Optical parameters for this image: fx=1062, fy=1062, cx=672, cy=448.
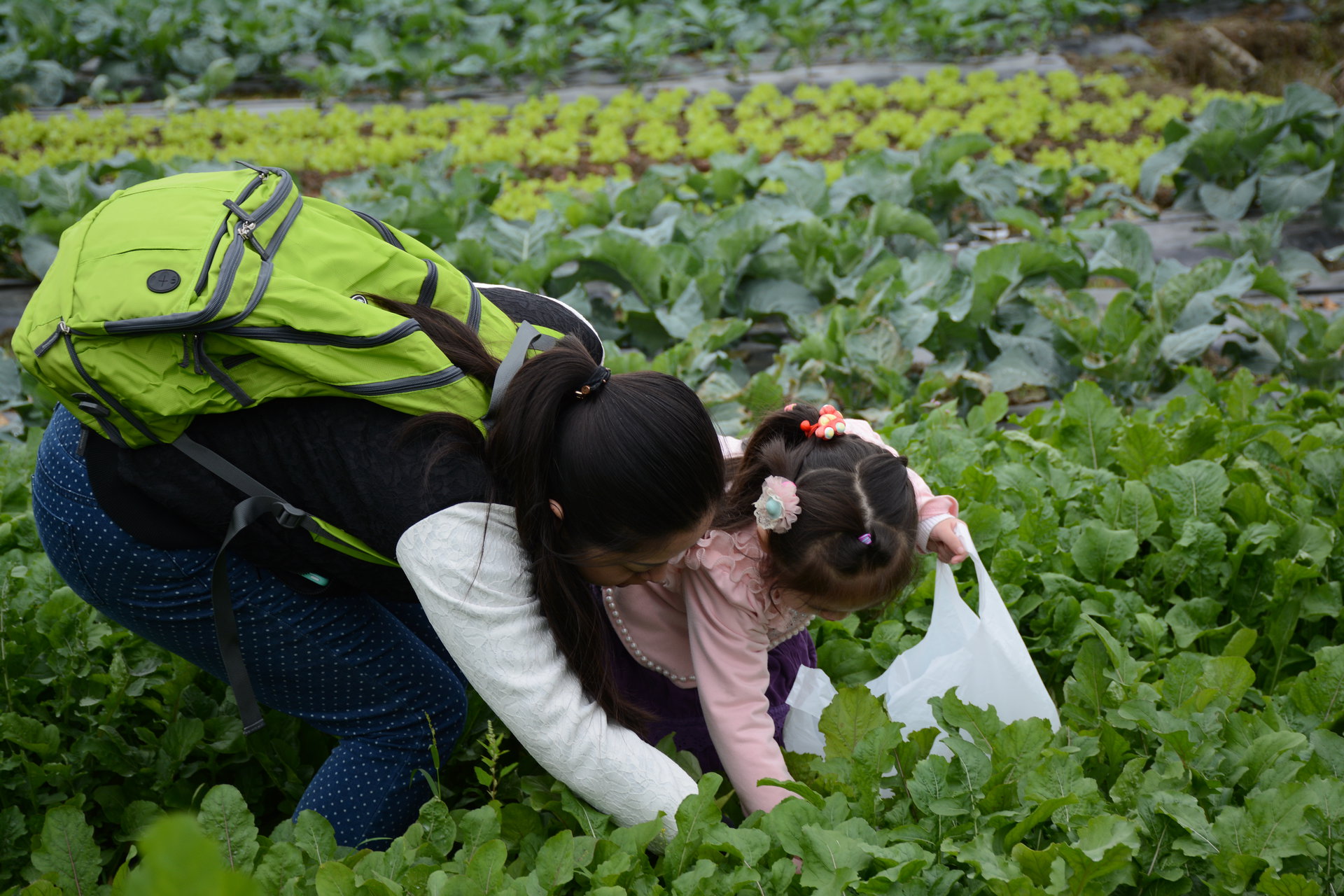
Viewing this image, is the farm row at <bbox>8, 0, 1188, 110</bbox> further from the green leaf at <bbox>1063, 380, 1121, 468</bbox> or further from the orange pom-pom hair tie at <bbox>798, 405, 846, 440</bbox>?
the orange pom-pom hair tie at <bbox>798, 405, 846, 440</bbox>

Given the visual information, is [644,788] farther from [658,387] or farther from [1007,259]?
[1007,259]

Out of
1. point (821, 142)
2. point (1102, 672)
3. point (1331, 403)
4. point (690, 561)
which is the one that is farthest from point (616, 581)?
point (821, 142)

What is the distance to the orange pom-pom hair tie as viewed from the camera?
1.78 metres

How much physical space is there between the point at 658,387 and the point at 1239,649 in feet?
4.13

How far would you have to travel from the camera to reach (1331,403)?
285 centimetres

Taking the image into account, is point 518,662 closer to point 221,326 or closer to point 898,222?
point 221,326

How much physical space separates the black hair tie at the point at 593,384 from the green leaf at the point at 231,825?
2.50 feet

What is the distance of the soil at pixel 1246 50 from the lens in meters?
Result: 7.67

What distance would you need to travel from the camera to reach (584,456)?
4.69ft

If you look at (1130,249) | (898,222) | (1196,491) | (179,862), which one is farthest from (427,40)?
(179,862)

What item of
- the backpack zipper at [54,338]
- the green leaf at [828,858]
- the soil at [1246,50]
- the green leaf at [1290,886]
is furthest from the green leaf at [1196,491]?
the soil at [1246,50]

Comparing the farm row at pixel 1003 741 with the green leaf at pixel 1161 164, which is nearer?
the farm row at pixel 1003 741

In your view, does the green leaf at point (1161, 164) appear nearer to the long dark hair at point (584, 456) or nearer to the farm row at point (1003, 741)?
A: the farm row at point (1003, 741)

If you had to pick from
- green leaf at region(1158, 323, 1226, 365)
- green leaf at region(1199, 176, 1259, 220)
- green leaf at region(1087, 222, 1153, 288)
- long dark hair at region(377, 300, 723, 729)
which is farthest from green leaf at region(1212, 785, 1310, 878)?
green leaf at region(1199, 176, 1259, 220)
